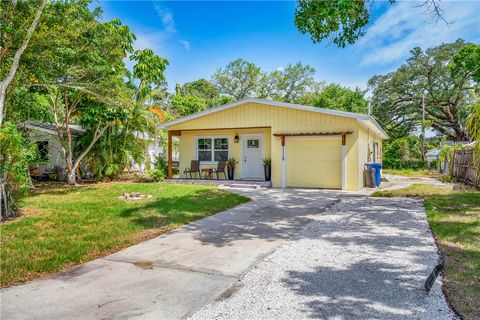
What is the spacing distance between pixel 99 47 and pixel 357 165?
397 inches

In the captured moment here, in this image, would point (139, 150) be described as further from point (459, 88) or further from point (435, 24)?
point (459, 88)

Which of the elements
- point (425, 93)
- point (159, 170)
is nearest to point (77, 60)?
point (159, 170)

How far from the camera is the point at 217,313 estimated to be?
280 centimetres

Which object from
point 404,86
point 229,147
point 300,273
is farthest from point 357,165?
point 404,86

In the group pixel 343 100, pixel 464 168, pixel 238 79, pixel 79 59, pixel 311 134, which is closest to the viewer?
pixel 79 59

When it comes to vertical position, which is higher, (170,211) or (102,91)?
(102,91)

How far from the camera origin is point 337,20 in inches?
264

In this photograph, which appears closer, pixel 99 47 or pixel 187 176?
pixel 99 47

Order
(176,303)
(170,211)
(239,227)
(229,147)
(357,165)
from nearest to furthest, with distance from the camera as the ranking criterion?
(176,303)
(239,227)
(170,211)
(357,165)
(229,147)

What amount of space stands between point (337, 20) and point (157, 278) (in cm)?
611

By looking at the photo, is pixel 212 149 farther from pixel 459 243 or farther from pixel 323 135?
pixel 459 243

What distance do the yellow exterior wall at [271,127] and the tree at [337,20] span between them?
17.9 ft

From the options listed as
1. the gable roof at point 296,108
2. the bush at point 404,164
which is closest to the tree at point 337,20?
the gable roof at point 296,108

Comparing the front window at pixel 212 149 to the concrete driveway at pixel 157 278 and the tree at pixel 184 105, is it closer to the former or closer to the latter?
the concrete driveway at pixel 157 278
